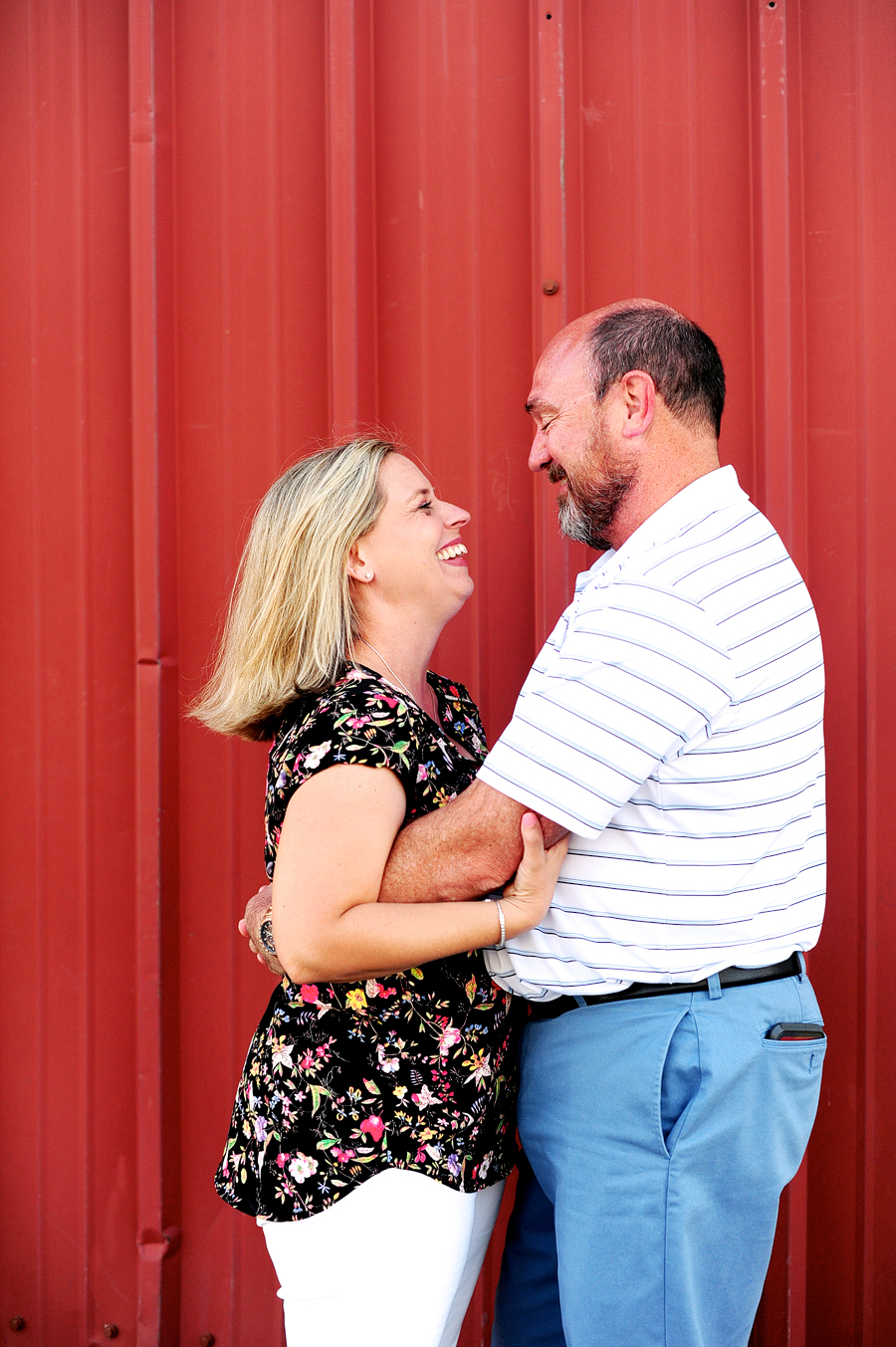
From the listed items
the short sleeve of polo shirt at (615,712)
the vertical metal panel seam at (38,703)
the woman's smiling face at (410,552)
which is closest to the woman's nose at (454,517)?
the woman's smiling face at (410,552)

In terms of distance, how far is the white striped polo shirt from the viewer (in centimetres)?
134

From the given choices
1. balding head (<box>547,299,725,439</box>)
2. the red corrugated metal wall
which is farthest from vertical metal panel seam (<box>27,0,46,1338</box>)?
balding head (<box>547,299,725,439</box>)

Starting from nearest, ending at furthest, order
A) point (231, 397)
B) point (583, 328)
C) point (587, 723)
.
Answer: point (587, 723) < point (583, 328) < point (231, 397)

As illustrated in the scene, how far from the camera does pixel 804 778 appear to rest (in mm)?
1496

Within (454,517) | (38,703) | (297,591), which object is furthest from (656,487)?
(38,703)

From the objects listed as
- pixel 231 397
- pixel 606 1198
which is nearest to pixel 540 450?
pixel 231 397

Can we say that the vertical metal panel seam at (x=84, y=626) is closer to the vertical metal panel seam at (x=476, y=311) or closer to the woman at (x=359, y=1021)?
the woman at (x=359, y=1021)

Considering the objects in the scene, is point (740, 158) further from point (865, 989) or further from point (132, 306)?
point (865, 989)

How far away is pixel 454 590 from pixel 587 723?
52 centimetres

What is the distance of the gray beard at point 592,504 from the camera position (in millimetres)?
1638

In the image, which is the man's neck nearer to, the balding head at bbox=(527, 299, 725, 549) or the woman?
the balding head at bbox=(527, 299, 725, 549)

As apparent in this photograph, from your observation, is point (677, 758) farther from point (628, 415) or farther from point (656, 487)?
point (628, 415)

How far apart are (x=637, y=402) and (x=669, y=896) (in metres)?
0.79

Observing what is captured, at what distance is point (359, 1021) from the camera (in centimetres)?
150
